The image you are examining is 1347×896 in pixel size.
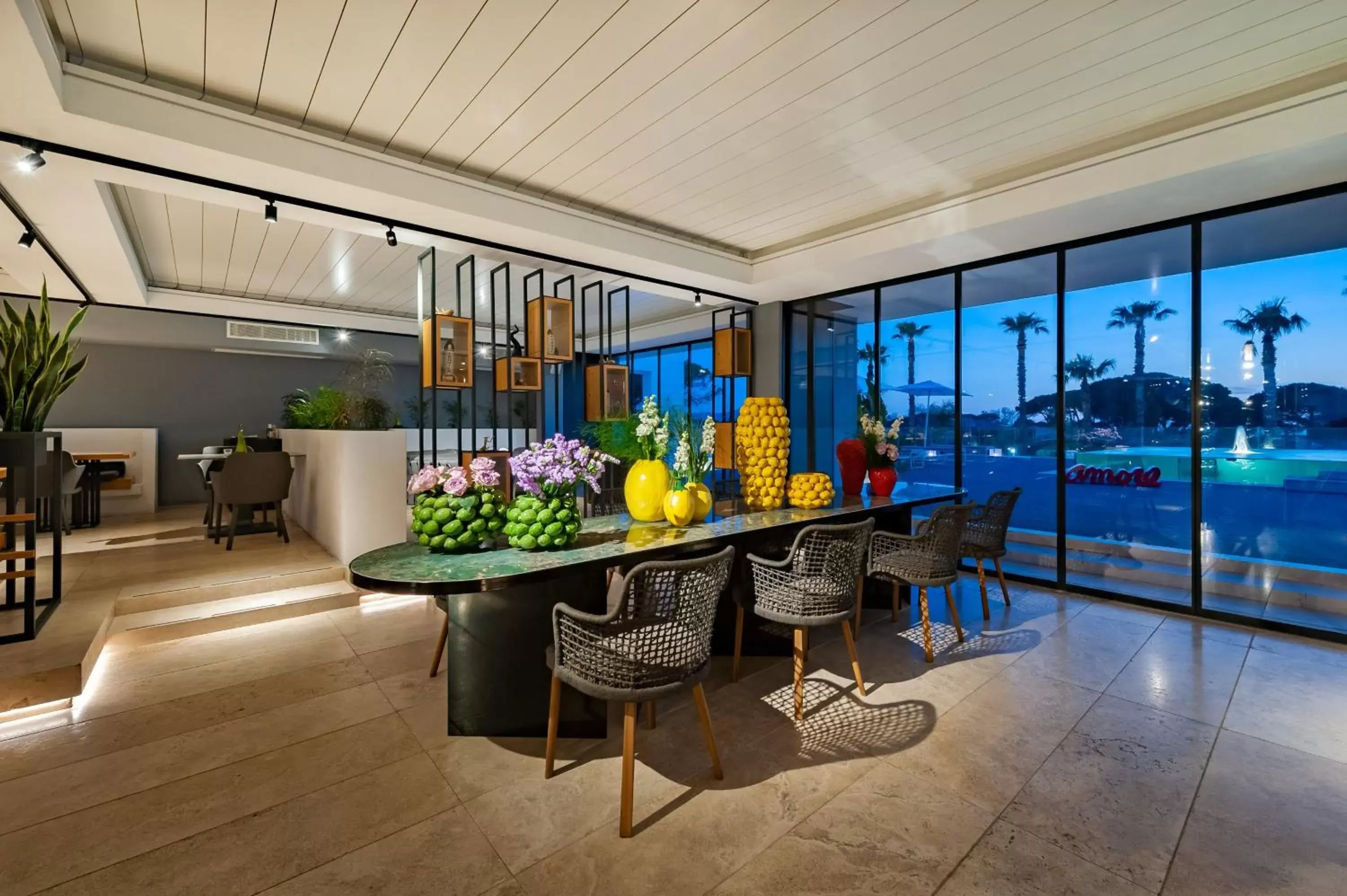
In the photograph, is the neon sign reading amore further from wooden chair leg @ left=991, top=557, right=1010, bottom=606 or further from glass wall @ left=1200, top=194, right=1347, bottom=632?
wooden chair leg @ left=991, top=557, right=1010, bottom=606

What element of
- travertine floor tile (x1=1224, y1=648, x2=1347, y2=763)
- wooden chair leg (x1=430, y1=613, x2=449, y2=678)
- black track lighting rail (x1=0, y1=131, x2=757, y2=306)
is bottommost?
travertine floor tile (x1=1224, y1=648, x2=1347, y2=763)

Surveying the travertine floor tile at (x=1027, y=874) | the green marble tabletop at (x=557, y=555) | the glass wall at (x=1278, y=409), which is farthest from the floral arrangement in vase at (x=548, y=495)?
the glass wall at (x=1278, y=409)

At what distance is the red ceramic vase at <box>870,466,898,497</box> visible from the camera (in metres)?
4.10

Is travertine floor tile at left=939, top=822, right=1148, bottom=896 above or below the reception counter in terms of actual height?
below

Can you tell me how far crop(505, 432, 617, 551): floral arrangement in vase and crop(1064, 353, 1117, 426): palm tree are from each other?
4.29 m

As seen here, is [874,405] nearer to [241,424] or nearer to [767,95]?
[767,95]

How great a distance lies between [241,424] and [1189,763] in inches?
418

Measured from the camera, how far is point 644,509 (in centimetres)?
293

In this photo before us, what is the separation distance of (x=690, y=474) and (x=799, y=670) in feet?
3.43

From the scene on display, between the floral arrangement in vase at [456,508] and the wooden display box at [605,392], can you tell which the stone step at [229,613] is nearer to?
the floral arrangement in vase at [456,508]

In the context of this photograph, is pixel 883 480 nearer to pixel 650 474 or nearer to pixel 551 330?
pixel 650 474

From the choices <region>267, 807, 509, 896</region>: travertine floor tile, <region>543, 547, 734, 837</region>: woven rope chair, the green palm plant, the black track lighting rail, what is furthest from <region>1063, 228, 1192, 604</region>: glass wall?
the green palm plant

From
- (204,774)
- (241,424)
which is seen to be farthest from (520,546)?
(241,424)

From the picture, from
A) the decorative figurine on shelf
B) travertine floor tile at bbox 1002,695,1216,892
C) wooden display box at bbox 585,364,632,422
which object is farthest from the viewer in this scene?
wooden display box at bbox 585,364,632,422
